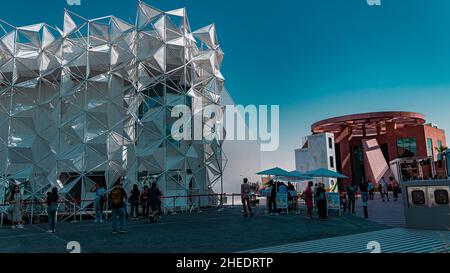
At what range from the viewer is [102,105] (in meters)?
23.0

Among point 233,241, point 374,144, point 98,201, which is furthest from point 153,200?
point 374,144

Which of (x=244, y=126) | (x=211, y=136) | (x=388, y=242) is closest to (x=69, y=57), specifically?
(x=211, y=136)

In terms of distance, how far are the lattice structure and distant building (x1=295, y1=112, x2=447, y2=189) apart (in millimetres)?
28690

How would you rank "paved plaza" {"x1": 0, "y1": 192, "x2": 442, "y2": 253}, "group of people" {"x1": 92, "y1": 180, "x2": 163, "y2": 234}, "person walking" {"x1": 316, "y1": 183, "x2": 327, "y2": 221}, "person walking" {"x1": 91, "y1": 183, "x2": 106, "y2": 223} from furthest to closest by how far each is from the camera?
"person walking" {"x1": 91, "y1": 183, "x2": 106, "y2": 223} < "person walking" {"x1": 316, "y1": 183, "x2": 327, "y2": 221} < "group of people" {"x1": 92, "y1": 180, "x2": 163, "y2": 234} < "paved plaza" {"x1": 0, "y1": 192, "x2": 442, "y2": 253}

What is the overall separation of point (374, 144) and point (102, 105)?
4161 cm

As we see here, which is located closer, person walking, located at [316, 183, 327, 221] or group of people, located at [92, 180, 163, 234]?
group of people, located at [92, 180, 163, 234]

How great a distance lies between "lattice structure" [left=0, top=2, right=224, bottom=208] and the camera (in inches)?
879

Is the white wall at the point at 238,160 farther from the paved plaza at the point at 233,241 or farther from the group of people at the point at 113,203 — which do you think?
the paved plaza at the point at 233,241

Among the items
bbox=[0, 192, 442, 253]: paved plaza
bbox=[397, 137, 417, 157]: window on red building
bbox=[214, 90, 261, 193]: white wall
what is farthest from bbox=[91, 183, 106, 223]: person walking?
bbox=[397, 137, 417, 157]: window on red building

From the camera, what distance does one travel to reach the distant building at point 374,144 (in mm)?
48969

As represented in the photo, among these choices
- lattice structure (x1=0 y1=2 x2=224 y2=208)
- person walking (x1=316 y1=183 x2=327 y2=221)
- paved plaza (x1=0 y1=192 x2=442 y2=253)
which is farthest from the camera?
lattice structure (x1=0 y1=2 x2=224 y2=208)

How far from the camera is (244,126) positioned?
3456cm

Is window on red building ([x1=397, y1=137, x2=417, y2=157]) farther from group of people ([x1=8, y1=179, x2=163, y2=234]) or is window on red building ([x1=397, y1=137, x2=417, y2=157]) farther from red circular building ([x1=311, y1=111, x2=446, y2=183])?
group of people ([x1=8, y1=179, x2=163, y2=234])
